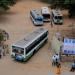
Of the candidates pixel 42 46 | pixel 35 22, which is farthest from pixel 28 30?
pixel 42 46

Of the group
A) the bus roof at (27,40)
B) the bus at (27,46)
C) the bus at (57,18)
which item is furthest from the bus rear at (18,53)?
the bus at (57,18)

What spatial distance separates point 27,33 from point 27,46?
30.4 feet

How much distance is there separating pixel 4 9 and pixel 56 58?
1983 centimetres

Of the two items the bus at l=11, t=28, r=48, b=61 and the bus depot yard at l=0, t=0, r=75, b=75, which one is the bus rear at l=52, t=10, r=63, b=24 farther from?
the bus at l=11, t=28, r=48, b=61

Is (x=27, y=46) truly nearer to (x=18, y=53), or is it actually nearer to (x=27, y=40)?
(x=18, y=53)

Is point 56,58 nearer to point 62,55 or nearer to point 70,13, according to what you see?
point 62,55

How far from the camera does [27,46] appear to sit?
34969mm

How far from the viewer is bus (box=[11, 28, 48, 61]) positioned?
34.6 m

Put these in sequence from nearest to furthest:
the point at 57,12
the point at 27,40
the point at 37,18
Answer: the point at 27,40, the point at 37,18, the point at 57,12

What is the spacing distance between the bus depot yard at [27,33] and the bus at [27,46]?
506mm

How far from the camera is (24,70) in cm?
3303

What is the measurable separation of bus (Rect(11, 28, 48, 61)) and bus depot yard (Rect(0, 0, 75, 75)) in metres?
0.51

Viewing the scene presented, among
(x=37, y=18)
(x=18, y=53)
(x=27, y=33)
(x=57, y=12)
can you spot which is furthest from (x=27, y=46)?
(x=57, y=12)

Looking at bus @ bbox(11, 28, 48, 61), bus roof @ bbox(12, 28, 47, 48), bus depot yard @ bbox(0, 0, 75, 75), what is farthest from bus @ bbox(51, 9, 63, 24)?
bus @ bbox(11, 28, 48, 61)
